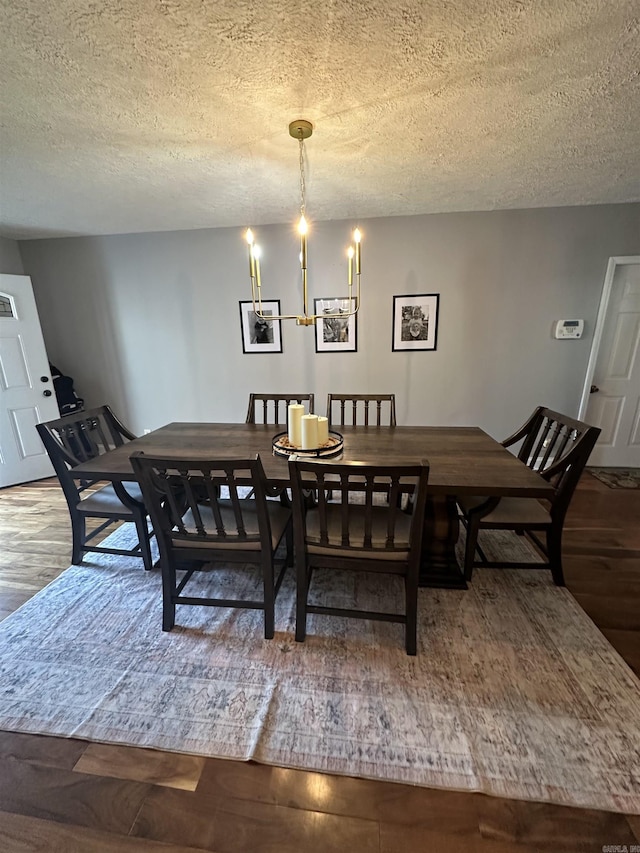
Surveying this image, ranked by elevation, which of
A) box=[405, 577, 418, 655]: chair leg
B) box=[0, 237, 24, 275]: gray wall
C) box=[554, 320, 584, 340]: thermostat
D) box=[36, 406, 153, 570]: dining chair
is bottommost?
box=[405, 577, 418, 655]: chair leg

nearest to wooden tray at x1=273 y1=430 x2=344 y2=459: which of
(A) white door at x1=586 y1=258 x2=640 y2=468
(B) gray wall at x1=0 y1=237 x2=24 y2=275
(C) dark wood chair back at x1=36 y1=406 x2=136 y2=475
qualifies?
(C) dark wood chair back at x1=36 y1=406 x2=136 y2=475

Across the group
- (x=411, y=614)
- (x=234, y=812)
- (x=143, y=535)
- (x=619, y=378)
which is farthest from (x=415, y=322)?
(x=234, y=812)

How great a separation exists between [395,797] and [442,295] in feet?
11.2

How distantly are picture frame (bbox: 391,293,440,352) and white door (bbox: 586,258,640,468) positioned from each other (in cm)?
157

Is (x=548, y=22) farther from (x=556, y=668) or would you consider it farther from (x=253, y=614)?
(x=253, y=614)

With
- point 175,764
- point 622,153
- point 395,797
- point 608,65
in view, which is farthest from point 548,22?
point 175,764

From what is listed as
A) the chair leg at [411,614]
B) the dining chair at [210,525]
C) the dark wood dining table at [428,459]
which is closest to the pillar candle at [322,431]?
the dark wood dining table at [428,459]

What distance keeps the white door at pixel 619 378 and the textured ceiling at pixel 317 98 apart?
0.99 m

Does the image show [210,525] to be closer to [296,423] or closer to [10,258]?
[296,423]

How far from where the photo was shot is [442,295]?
3.30 m

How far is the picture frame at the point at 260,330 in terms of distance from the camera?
11.6 ft

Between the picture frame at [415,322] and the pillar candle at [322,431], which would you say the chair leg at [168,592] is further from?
the picture frame at [415,322]

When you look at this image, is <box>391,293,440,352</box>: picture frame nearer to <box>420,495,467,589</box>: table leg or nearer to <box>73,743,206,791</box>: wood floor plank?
<box>420,495,467,589</box>: table leg

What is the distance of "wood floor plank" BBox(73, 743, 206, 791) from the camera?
114cm
